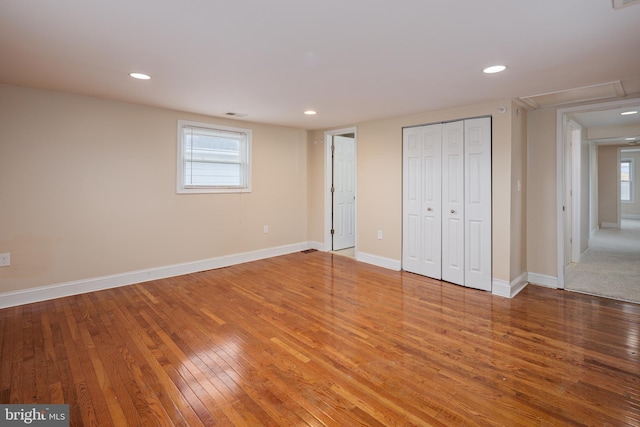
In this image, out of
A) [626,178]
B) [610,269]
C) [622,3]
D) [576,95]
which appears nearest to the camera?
[622,3]

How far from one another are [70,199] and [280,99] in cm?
268

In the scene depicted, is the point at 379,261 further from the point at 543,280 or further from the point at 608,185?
the point at 608,185

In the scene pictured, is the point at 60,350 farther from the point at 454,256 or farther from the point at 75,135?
the point at 454,256

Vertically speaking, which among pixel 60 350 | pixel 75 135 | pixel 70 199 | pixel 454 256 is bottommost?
pixel 60 350

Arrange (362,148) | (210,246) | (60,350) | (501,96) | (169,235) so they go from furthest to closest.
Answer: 1. (362,148)
2. (210,246)
3. (169,235)
4. (501,96)
5. (60,350)

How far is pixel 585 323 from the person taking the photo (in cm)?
304

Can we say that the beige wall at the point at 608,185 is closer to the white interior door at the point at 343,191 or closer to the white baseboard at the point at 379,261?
the white interior door at the point at 343,191

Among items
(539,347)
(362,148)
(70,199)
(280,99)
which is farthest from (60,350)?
(362,148)

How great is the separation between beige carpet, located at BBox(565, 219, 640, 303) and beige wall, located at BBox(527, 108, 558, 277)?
440 millimetres

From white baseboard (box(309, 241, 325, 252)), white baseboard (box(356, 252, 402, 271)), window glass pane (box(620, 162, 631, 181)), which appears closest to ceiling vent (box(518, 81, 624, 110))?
white baseboard (box(356, 252, 402, 271))

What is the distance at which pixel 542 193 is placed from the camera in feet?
13.5

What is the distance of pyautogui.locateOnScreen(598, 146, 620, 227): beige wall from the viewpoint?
855cm

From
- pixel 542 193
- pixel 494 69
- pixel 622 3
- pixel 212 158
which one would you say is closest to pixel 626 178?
pixel 542 193

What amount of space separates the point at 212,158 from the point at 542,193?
4.57 meters
